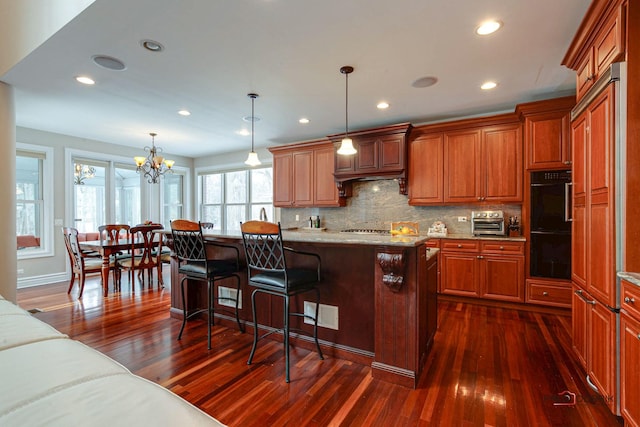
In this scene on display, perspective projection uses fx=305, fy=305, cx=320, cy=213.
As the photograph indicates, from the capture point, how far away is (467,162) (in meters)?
4.11

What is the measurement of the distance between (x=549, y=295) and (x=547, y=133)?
6.16ft

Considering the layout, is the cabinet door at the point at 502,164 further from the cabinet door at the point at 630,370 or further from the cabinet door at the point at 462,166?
the cabinet door at the point at 630,370

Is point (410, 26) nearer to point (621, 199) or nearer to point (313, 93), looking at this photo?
point (313, 93)

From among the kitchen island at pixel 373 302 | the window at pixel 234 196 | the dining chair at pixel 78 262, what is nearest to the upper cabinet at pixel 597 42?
the kitchen island at pixel 373 302

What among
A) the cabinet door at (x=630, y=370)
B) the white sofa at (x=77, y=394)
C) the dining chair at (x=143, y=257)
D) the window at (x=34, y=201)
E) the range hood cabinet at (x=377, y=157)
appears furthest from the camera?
the window at (x=34, y=201)

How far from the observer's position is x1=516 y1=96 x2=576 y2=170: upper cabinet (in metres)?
3.43

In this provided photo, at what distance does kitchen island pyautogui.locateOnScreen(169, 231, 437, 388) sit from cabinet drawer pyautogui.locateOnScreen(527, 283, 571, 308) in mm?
1748

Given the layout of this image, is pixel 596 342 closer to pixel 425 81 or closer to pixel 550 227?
pixel 550 227

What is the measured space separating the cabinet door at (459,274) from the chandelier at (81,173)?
21.0 feet

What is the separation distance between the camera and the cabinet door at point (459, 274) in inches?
154

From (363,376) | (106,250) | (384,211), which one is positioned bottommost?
(363,376)

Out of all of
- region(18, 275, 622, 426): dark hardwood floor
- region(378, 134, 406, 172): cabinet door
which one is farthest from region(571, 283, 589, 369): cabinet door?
region(378, 134, 406, 172): cabinet door

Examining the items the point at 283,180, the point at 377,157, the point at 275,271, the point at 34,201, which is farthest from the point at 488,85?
the point at 34,201

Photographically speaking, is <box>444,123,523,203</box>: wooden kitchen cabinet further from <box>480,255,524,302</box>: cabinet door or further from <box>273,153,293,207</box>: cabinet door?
<box>273,153,293,207</box>: cabinet door
